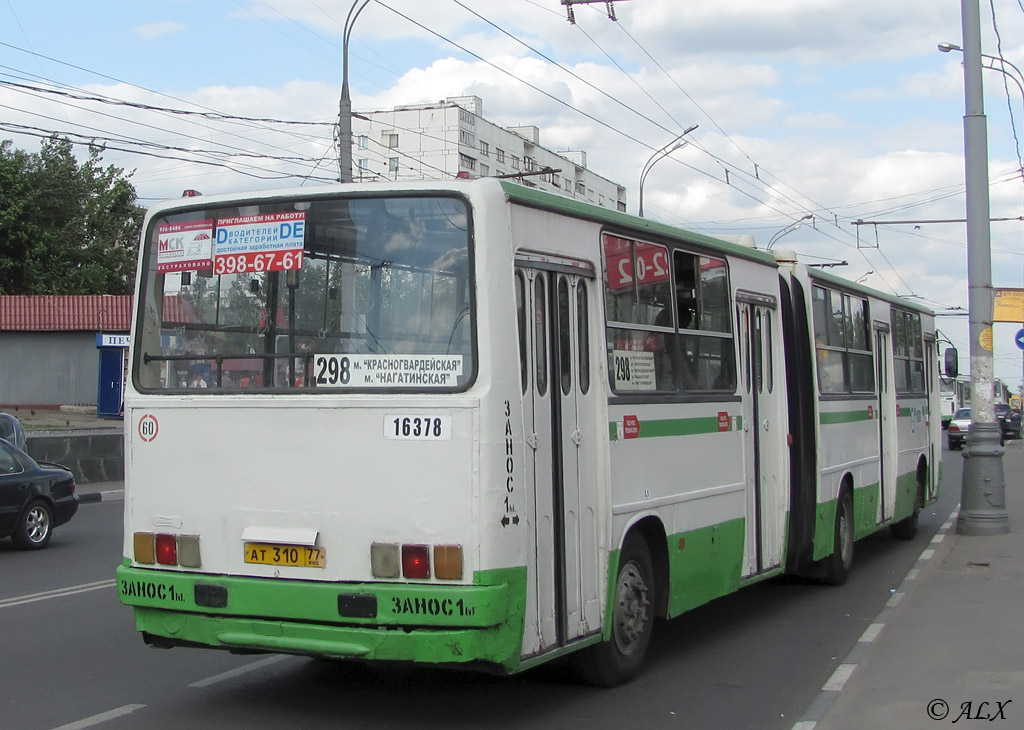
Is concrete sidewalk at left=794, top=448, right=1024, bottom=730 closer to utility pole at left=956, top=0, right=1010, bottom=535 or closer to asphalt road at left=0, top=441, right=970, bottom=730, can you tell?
asphalt road at left=0, top=441, right=970, bottom=730

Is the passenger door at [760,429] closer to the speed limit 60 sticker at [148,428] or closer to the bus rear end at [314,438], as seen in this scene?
the bus rear end at [314,438]

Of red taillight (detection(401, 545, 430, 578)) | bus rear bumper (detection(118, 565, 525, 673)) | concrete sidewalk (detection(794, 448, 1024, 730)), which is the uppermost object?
red taillight (detection(401, 545, 430, 578))

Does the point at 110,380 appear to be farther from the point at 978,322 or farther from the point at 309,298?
the point at 309,298

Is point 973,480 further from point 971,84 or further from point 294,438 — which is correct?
point 294,438

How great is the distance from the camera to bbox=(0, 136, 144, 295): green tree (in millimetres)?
49000

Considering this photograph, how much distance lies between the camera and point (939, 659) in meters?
7.88

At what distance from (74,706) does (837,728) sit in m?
4.24

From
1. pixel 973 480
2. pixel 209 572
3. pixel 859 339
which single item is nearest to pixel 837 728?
pixel 209 572

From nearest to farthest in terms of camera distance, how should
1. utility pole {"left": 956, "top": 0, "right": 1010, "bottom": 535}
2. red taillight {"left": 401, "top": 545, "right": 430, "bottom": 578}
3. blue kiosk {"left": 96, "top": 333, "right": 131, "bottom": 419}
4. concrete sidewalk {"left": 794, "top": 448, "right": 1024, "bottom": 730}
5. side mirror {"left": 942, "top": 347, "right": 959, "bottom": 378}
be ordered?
red taillight {"left": 401, "top": 545, "right": 430, "bottom": 578}, concrete sidewalk {"left": 794, "top": 448, "right": 1024, "bottom": 730}, utility pole {"left": 956, "top": 0, "right": 1010, "bottom": 535}, side mirror {"left": 942, "top": 347, "right": 959, "bottom": 378}, blue kiosk {"left": 96, "top": 333, "right": 131, "bottom": 419}

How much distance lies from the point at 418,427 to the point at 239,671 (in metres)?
2.78

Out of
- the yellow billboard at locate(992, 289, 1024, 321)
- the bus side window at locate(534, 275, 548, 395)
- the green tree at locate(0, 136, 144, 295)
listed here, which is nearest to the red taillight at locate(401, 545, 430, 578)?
the bus side window at locate(534, 275, 548, 395)

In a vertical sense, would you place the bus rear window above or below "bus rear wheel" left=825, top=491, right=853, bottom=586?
above

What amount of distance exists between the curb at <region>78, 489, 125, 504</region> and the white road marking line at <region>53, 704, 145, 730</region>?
15.1m

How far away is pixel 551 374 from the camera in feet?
22.4
